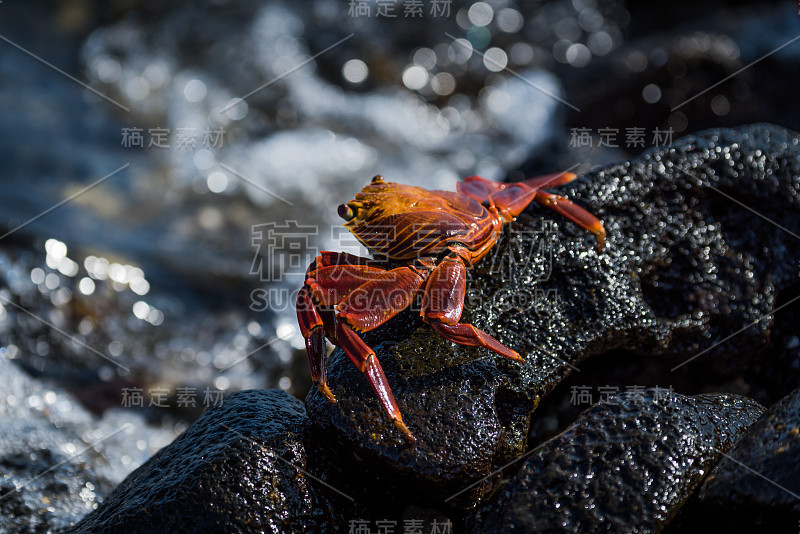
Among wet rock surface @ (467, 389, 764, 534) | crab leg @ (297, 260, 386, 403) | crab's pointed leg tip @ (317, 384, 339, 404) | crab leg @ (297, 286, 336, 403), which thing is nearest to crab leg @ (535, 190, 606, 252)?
wet rock surface @ (467, 389, 764, 534)

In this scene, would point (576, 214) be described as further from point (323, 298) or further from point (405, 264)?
point (323, 298)

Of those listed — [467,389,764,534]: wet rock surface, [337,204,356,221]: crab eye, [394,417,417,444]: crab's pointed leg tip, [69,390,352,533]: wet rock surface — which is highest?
[337,204,356,221]: crab eye

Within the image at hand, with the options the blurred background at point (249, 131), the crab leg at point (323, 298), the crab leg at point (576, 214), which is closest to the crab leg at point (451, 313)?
the crab leg at point (323, 298)

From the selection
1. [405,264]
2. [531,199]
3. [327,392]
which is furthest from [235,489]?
[531,199]

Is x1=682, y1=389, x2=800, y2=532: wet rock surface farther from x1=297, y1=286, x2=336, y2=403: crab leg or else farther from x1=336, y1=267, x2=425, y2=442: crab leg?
x1=297, y1=286, x2=336, y2=403: crab leg

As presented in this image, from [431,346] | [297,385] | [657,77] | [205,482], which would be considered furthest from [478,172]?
[205,482]

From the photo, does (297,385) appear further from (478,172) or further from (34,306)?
(478,172)

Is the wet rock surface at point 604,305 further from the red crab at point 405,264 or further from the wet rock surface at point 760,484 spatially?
the wet rock surface at point 760,484
